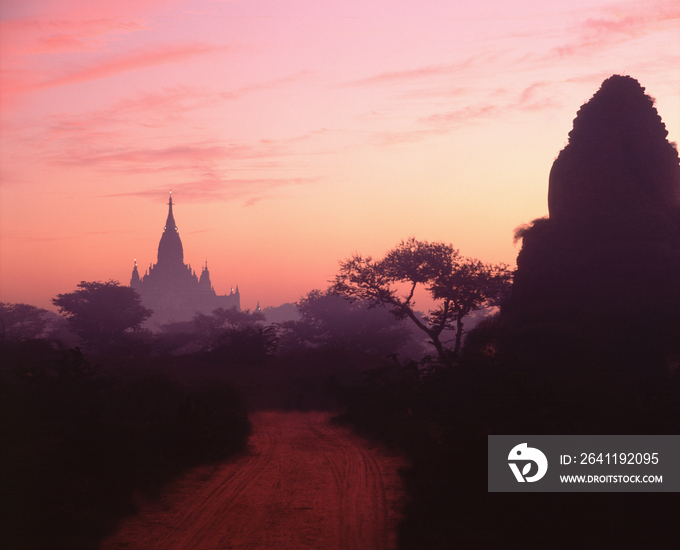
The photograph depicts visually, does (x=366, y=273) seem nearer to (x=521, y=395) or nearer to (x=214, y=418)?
(x=214, y=418)

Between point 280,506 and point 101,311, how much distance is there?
6132 cm

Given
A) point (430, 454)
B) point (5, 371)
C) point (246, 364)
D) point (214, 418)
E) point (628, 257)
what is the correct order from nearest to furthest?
point (430, 454)
point (214, 418)
point (5, 371)
point (628, 257)
point (246, 364)

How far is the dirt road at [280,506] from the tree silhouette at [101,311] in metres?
49.5

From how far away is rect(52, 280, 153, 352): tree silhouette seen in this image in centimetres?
6075

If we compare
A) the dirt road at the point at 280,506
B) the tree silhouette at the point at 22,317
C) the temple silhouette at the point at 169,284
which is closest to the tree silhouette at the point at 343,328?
the dirt road at the point at 280,506

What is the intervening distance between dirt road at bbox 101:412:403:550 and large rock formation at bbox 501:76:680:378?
373 inches

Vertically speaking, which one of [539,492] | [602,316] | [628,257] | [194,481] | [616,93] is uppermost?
[616,93]

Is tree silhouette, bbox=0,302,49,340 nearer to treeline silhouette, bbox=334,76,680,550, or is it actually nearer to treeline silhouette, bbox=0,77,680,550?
treeline silhouette, bbox=0,77,680,550

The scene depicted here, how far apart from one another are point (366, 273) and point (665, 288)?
52.2 feet

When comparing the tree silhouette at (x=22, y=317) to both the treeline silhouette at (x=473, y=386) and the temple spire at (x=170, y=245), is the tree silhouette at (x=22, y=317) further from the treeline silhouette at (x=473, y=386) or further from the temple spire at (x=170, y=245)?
the temple spire at (x=170, y=245)

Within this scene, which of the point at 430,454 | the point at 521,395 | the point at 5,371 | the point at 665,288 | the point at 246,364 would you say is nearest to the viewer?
the point at 521,395

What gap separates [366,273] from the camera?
32.0 metres

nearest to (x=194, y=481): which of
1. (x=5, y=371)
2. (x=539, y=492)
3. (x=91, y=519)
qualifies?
(x=91, y=519)

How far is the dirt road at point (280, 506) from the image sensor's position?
8.24 meters
